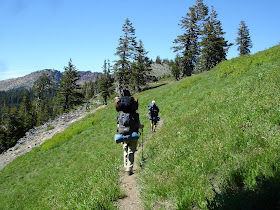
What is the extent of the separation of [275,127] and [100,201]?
482 centimetres

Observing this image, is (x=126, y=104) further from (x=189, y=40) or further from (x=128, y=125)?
(x=189, y=40)

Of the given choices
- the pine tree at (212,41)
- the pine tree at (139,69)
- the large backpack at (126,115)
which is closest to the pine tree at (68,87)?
the pine tree at (139,69)

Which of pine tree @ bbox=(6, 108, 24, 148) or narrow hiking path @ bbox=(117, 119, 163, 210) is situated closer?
narrow hiking path @ bbox=(117, 119, 163, 210)

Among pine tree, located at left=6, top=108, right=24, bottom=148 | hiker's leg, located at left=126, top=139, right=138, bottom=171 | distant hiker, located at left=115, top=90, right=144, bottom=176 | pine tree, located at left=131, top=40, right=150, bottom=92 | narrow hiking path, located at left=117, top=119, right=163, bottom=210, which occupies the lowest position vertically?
pine tree, located at left=6, top=108, right=24, bottom=148

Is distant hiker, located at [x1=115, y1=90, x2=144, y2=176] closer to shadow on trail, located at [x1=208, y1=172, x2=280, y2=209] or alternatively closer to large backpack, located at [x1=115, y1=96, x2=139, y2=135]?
large backpack, located at [x1=115, y1=96, x2=139, y2=135]

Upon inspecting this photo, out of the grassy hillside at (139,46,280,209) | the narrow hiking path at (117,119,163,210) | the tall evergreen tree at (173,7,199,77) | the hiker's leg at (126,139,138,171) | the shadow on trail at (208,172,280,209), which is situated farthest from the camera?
the tall evergreen tree at (173,7,199,77)

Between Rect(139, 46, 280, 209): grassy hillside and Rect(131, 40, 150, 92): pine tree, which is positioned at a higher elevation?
Rect(131, 40, 150, 92): pine tree

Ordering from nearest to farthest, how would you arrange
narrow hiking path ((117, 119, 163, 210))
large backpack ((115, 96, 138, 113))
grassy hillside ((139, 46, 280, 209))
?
grassy hillside ((139, 46, 280, 209))
narrow hiking path ((117, 119, 163, 210))
large backpack ((115, 96, 138, 113))

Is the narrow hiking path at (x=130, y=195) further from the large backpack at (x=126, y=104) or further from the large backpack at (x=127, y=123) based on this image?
the large backpack at (x=126, y=104)

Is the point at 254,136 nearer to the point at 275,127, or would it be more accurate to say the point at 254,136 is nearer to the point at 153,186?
the point at 275,127

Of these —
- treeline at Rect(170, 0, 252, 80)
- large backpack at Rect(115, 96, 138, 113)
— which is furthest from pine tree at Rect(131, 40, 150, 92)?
large backpack at Rect(115, 96, 138, 113)

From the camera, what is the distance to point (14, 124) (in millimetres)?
64625

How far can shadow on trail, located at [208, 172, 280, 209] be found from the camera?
305 cm

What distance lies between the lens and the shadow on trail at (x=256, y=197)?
305 cm
